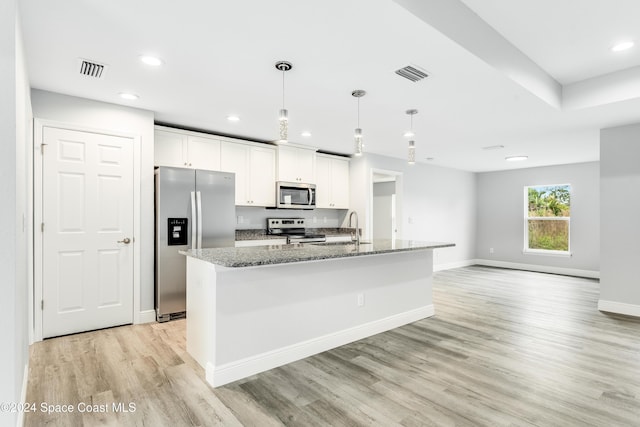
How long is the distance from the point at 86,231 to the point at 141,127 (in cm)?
126

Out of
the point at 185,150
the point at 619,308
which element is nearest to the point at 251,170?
the point at 185,150

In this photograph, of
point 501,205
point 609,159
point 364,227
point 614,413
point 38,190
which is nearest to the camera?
point 614,413

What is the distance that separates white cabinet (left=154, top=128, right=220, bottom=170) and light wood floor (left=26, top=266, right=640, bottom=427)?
6.67 ft

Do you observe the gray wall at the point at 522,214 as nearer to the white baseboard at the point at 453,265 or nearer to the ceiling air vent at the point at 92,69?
the white baseboard at the point at 453,265

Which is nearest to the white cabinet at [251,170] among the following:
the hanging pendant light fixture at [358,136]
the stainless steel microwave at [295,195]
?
the stainless steel microwave at [295,195]

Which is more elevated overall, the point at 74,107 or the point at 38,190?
the point at 74,107

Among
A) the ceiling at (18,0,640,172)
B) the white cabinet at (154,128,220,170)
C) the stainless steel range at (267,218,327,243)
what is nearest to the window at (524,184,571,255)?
the ceiling at (18,0,640,172)

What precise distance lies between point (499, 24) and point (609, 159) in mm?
3136

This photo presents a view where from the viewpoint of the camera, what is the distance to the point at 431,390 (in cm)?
231

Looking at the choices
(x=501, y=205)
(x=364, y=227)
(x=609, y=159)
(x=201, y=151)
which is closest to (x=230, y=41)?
(x=201, y=151)

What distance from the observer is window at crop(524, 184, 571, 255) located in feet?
23.7

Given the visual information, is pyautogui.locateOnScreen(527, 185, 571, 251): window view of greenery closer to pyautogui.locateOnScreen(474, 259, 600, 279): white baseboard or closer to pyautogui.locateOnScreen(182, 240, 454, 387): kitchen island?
pyautogui.locateOnScreen(474, 259, 600, 279): white baseboard

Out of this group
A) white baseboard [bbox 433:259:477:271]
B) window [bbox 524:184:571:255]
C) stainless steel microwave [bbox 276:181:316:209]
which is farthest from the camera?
white baseboard [bbox 433:259:477:271]

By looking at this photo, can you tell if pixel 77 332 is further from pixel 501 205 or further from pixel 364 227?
Result: pixel 501 205
